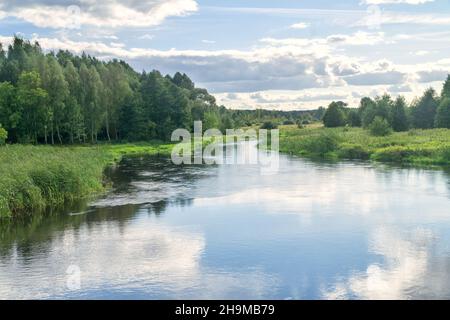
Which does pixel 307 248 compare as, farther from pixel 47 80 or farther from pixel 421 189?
pixel 47 80

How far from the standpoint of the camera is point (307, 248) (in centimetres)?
1889

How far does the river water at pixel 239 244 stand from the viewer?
14.9m

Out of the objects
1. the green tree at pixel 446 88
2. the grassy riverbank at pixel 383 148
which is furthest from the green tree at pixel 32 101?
the green tree at pixel 446 88

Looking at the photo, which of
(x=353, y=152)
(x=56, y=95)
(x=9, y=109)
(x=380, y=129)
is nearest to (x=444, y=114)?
(x=380, y=129)

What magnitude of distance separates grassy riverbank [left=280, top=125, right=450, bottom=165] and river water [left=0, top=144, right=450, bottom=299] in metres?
12.9

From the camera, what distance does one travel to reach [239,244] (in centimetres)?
1955

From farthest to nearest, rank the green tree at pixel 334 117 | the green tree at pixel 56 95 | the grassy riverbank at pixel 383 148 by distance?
1. the green tree at pixel 334 117
2. the green tree at pixel 56 95
3. the grassy riverbank at pixel 383 148

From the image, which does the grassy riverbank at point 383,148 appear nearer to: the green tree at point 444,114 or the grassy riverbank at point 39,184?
the green tree at point 444,114

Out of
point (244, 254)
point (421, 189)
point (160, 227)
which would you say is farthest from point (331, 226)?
point (421, 189)

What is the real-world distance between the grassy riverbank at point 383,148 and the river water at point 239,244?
1291cm

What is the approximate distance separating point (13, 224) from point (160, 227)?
6186 millimetres

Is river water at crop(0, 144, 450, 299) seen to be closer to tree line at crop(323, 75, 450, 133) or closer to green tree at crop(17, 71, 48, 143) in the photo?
green tree at crop(17, 71, 48, 143)

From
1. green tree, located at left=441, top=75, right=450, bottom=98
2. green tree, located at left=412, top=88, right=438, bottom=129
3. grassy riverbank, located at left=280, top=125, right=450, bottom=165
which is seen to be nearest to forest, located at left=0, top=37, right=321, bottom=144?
grassy riverbank, located at left=280, top=125, right=450, bottom=165
